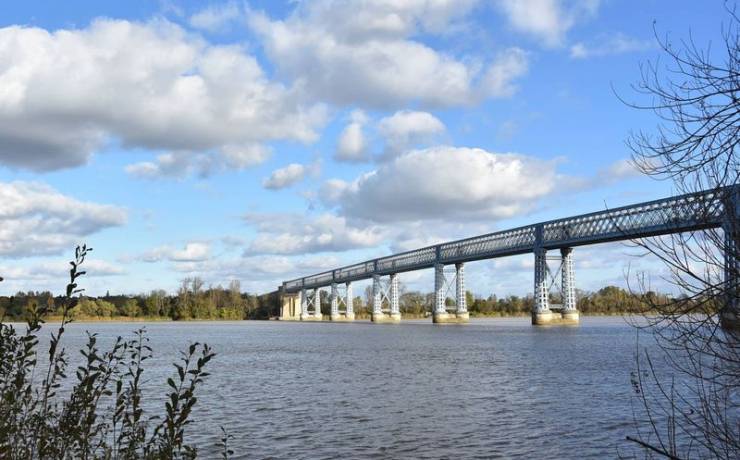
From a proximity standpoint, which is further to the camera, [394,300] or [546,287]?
[394,300]

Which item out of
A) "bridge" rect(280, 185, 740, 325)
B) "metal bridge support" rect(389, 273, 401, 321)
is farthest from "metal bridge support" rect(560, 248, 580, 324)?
"metal bridge support" rect(389, 273, 401, 321)

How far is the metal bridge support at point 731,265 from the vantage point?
22.7ft

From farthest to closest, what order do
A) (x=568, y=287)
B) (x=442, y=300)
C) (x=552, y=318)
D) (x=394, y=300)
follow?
(x=394, y=300) < (x=442, y=300) < (x=552, y=318) < (x=568, y=287)

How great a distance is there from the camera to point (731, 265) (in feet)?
23.3

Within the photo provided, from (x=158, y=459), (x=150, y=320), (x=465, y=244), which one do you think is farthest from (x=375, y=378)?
(x=150, y=320)

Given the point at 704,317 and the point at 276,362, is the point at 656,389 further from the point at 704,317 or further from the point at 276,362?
the point at 276,362

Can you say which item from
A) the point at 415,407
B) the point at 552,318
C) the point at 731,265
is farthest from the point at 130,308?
the point at 731,265

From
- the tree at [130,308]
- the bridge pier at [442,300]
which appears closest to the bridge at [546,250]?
the bridge pier at [442,300]

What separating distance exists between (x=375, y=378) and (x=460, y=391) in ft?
21.0

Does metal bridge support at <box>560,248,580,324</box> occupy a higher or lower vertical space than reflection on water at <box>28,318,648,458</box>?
higher

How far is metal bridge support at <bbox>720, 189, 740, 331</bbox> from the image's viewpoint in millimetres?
6906

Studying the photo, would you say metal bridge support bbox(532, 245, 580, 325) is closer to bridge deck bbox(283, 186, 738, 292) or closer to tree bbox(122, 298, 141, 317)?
bridge deck bbox(283, 186, 738, 292)

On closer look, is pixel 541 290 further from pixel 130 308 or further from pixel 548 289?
pixel 130 308

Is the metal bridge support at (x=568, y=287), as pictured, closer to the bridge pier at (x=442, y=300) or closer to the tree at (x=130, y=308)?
the bridge pier at (x=442, y=300)
